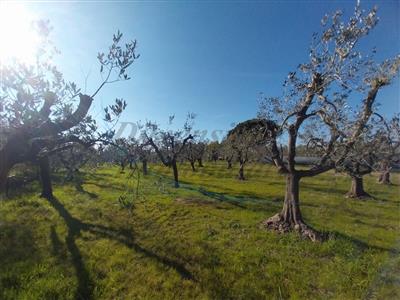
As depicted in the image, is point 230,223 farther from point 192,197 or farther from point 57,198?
point 57,198

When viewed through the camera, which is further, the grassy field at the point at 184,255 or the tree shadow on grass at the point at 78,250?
the tree shadow on grass at the point at 78,250

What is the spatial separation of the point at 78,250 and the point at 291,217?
11.5 meters

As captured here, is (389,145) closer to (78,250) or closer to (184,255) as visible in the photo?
(184,255)

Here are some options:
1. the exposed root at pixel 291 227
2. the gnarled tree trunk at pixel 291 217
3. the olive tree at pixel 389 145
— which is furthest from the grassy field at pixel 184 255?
the olive tree at pixel 389 145

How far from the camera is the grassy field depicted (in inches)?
329

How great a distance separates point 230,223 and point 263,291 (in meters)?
7.59

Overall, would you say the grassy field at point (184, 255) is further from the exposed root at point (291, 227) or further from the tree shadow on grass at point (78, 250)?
the exposed root at point (291, 227)

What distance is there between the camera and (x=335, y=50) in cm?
1109

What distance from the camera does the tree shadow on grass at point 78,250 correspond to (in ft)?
27.9

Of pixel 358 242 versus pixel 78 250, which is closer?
pixel 78 250

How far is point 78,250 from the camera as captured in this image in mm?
11234

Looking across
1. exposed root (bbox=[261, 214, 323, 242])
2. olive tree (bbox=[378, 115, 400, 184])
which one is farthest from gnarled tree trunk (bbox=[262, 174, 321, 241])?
olive tree (bbox=[378, 115, 400, 184])

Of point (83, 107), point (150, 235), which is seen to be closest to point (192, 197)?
point (150, 235)

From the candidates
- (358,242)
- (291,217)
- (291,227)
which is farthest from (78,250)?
(358,242)
